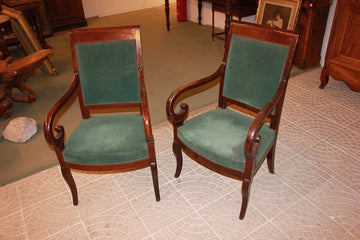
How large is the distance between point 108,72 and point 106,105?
0.24 meters

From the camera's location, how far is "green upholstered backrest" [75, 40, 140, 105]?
1.93m

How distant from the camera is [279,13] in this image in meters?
3.32

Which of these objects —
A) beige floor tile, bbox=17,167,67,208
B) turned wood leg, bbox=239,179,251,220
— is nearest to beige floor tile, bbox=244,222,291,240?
turned wood leg, bbox=239,179,251,220

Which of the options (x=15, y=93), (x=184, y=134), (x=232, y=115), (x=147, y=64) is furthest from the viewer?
(x=147, y=64)

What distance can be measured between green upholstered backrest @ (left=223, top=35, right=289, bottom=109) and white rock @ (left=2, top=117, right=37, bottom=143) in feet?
6.28

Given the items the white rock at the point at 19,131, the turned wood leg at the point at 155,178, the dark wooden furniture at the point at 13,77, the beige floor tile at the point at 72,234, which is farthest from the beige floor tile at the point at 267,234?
the dark wooden furniture at the point at 13,77

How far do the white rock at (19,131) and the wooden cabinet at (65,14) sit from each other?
3.57 m

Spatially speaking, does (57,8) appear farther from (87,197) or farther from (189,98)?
(87,197)

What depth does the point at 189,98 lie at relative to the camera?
326cm

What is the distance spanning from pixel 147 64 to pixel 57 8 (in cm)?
270

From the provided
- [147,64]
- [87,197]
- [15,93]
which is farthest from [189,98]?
[15,93]

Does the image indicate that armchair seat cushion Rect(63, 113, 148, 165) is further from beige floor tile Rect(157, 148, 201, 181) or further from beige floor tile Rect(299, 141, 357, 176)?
beige floor tile Rect(299, 141, 357, 176)

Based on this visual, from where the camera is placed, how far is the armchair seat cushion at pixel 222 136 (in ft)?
5.64

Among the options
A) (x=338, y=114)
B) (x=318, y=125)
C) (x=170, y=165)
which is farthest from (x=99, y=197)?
(x=338, y=114)
